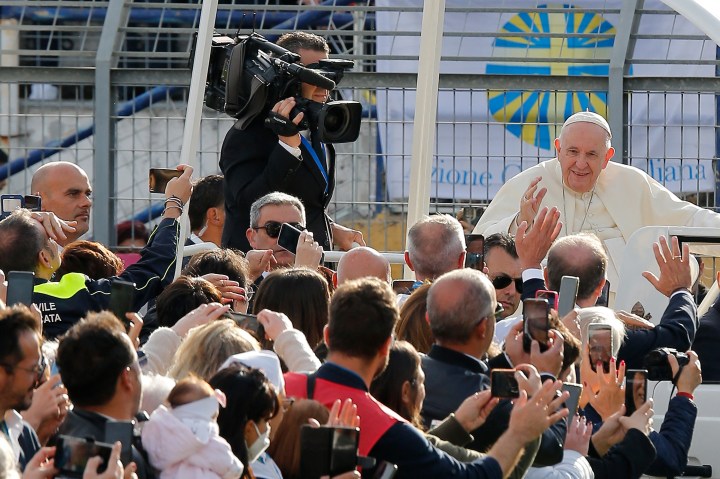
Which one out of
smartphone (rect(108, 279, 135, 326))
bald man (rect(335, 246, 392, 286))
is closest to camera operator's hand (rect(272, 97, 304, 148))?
bald man (rect(335, 246, 392, 286))

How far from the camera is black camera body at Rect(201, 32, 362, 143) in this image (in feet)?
22.7

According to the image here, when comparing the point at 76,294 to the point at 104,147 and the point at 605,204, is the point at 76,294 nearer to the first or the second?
the point at 605,204

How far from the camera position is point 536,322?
15.3 feet

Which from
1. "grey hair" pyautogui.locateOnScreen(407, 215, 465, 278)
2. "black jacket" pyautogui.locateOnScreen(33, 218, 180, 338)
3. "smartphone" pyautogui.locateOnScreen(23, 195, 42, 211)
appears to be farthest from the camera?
"smartphone" pyautogui.locateOnScreen(23, 195, 42, 211)

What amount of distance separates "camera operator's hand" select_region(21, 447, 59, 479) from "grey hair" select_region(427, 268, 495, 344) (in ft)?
4.90

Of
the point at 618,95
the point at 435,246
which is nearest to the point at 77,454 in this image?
the point at 435,246

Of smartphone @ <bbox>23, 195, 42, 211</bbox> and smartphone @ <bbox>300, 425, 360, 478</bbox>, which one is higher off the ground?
smartphone @ <bbox>23, 195, 42, 211</bbox>

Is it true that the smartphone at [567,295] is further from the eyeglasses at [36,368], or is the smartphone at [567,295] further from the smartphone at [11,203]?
the smartphone at [11,203]

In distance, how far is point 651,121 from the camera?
32.7ft

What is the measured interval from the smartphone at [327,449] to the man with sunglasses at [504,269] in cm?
316

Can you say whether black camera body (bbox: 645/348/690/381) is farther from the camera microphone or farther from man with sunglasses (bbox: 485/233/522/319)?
the camera microphone

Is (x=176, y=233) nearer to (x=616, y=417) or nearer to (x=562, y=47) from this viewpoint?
(x=616, y=417)

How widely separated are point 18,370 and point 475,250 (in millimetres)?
2712

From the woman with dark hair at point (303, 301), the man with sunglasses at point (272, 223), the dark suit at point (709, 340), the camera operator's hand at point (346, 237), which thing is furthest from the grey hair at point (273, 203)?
the dark suit at point (709, 340)
